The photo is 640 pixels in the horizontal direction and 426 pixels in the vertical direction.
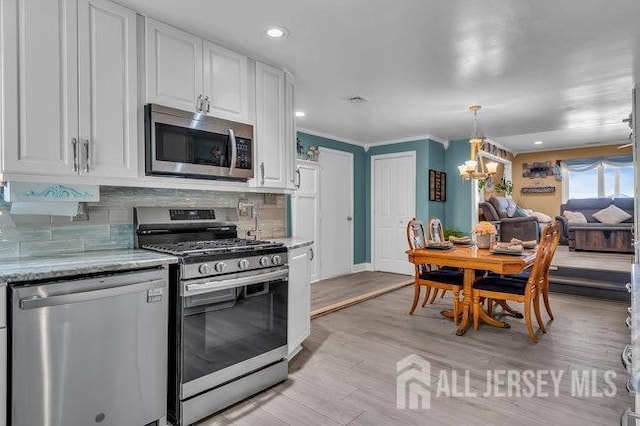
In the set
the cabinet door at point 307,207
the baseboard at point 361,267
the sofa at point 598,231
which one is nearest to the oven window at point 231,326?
the cabinet door at point 307,207

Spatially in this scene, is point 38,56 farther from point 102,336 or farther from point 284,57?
point 284,57

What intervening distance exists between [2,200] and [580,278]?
6.15m

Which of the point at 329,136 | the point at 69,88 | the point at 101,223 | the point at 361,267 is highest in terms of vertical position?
the point at 329,136

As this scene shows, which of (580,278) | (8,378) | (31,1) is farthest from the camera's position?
(580,278)

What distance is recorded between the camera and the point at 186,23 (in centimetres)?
238

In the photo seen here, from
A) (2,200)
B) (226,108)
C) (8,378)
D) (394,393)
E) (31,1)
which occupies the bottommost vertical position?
(394,393)

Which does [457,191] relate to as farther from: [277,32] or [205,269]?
[205,269]

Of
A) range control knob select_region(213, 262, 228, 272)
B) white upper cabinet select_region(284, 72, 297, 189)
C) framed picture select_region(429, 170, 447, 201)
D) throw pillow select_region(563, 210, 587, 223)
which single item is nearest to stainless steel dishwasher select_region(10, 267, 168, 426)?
range control knob select_region(213, 262, 228, 272)

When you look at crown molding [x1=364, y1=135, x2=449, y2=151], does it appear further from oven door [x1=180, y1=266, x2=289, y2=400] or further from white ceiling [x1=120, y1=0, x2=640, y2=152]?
oven door [x1=180, y1=266, x2=289, y2=400]

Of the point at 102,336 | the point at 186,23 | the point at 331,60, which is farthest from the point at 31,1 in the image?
the point at 331,60

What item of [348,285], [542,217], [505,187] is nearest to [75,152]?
[348,285]

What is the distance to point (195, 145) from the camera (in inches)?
98.4

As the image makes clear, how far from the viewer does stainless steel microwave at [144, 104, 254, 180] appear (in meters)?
2.28

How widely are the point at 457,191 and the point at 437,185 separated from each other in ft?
1.35
